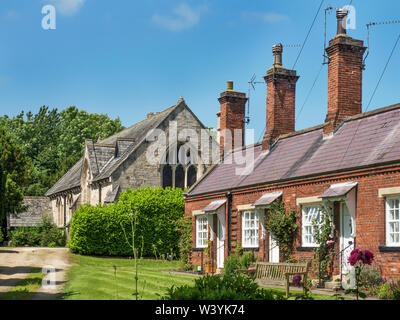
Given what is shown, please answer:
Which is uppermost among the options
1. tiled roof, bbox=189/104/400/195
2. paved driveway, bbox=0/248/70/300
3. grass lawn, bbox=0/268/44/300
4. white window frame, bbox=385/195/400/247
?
tiled roof, bbox=189/104/400/195

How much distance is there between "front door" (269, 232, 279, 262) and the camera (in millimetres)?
21609

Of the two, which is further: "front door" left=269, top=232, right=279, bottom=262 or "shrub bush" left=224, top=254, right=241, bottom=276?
"shrub bush" left=224, top=254, right=241, bottom=276

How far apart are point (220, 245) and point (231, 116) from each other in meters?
7.50

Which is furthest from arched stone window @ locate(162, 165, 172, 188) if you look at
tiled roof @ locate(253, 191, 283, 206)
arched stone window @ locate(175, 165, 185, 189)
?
tiled roof @ locate(253, 191, 283, 206)

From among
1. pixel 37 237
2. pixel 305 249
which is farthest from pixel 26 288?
pixel 37 237

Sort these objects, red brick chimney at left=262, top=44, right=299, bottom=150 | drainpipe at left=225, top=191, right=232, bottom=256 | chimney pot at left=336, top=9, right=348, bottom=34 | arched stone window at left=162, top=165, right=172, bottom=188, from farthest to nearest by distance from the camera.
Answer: arched stone window at left=162, top=165, right=172, bottom=188
red brick chimney at left=262, top=44, right=299, bottom=150
drainpipe at left=225, top=191, right=232, bottom=256
chimney pot at left=336, top=9, right=348, bottom=34

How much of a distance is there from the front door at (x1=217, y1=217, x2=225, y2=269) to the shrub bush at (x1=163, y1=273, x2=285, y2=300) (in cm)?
1569

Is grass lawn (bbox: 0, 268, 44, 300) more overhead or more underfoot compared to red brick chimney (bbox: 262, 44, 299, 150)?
more underfoot

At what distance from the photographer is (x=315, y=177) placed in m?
19.6

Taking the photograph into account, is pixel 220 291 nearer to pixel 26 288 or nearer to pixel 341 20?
pixel 26 288

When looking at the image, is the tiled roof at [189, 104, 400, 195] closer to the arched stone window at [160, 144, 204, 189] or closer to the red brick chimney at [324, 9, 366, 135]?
the red brick chimney at [324, 9, 366, 135]

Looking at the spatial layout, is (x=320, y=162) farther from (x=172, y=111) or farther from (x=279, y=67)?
(x=172, y=111)

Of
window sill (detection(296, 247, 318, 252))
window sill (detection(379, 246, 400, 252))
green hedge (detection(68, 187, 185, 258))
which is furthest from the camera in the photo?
green hedge (detection(68, 187, 185, 258))
